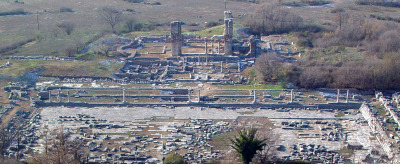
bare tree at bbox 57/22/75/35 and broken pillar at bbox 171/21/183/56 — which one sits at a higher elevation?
bare tree at bbox 57/22/75/35

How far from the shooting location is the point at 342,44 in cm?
5119

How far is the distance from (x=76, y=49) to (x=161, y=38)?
10980 millimetres

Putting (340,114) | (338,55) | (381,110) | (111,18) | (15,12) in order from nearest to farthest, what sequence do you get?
(340,114), (381,110), (338,55), (111,18), (15,12)

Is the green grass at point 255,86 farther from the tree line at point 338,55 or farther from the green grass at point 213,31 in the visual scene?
the green grass at point 213,31

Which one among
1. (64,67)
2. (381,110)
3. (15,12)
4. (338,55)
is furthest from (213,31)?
(15,12)

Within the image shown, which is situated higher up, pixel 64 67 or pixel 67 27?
pixel 67 27

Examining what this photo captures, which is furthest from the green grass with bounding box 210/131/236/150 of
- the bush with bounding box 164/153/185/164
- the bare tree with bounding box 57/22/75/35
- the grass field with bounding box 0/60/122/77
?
the bare tree with bounding box 57/22/75/35

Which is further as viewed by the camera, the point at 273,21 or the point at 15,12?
the point at 15,12

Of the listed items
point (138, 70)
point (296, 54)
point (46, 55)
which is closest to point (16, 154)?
point (138, 70)

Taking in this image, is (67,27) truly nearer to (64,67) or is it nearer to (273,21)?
(64,67)

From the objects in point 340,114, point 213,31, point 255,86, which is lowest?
point 340,114

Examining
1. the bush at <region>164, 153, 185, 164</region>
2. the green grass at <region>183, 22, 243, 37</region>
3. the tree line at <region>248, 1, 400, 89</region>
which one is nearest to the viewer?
the bush at <region>164, 153, 185, 164</region>

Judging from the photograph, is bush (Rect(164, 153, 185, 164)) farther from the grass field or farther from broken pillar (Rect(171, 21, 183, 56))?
broken pillar (Rect(171, 21, 183, 56))

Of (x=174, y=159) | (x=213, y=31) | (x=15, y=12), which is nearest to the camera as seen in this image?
(x=174, y=159)
